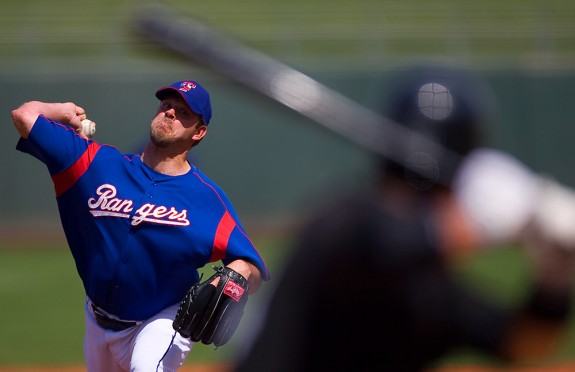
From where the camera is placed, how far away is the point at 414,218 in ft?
6.82

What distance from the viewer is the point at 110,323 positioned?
459cm

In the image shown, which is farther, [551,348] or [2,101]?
[2,101]

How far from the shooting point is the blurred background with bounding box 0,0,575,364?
50.7 ft

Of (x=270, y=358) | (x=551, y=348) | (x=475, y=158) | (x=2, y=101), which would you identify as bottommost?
(x=2, y=101)

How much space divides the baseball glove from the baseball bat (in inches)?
88.6

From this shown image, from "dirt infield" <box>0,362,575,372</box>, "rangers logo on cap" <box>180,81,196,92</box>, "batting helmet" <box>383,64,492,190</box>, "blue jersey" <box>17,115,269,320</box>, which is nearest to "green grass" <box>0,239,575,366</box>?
"dirt infield" <box>0,362,575,372</box>

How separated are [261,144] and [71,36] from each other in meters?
4.59

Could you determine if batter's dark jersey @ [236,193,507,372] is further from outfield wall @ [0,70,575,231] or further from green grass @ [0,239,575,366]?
outfield wall @ [0,70,575,231]

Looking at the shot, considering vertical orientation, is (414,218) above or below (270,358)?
above

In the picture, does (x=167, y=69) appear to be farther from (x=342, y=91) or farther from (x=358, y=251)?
(x=358, y=251)

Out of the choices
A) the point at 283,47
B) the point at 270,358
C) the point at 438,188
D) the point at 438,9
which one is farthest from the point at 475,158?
the point at 438,9

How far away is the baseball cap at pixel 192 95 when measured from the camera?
4738mm

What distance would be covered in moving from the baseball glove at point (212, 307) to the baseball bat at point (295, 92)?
2249mm

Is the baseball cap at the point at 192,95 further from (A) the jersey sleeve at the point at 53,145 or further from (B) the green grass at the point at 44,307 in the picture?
(B) the green grass at the point at 44,307
